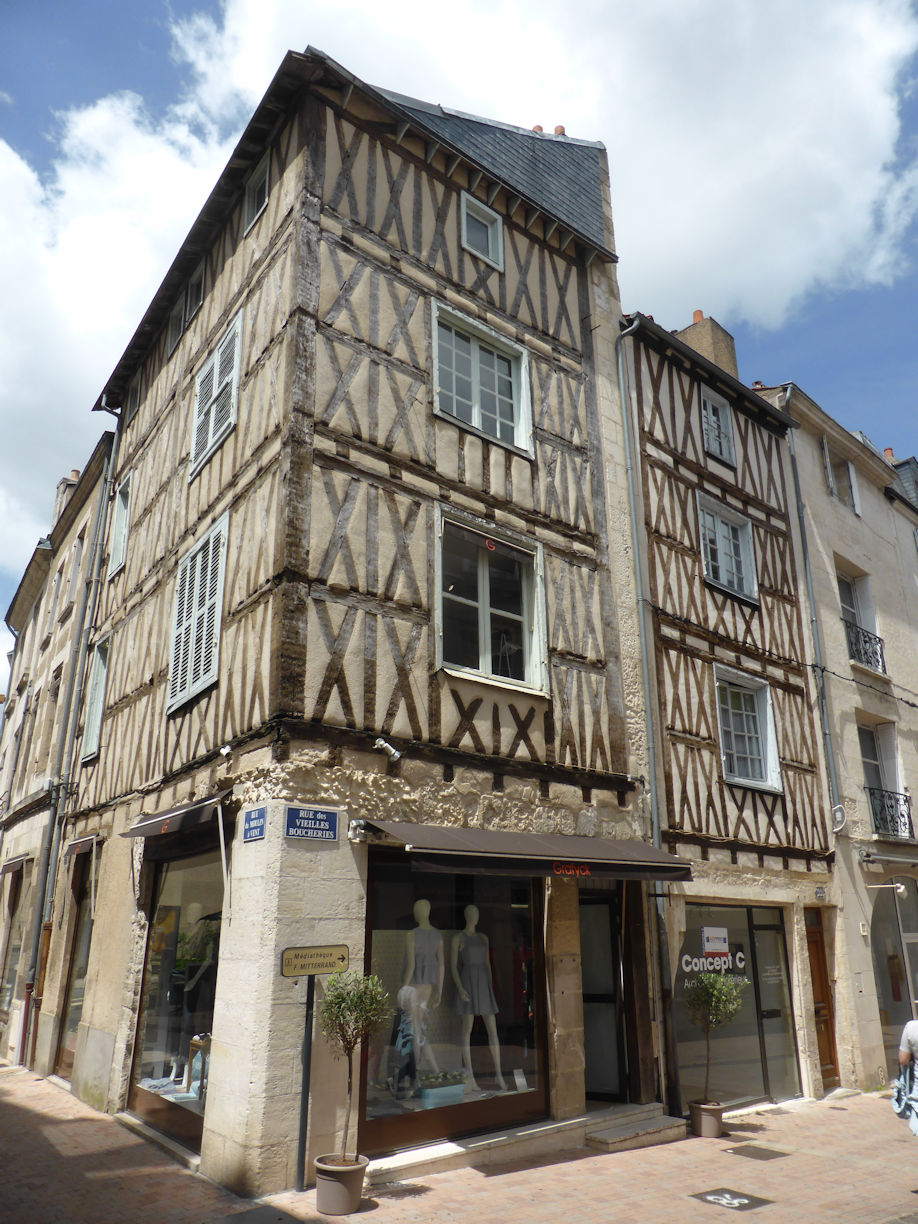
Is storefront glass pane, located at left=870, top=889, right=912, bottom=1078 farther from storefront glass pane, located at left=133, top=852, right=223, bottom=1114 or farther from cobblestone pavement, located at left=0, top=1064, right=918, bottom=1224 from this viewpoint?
storefront glass pane, located at left=133, top=852, right=223, bottom=1114

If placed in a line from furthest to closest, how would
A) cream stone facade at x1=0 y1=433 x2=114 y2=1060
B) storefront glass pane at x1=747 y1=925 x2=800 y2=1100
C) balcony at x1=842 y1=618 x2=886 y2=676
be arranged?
balcony at x1=842 y1=618 x2=886 y2=676 → cream stone facade at x1=0 y1=433 x2=114 y2=1060 → storefront glass pane at x1=747 y1=925 x2=800 y2=1100

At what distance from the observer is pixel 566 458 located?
8961 mm

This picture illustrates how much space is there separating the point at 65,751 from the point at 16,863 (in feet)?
8.09

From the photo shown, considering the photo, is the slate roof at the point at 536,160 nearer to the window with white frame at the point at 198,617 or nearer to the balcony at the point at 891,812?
the window with white frame at the point at 198,617

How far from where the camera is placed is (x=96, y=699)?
1107 centimetres

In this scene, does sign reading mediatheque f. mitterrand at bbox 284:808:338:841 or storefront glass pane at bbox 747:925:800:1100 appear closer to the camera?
sign reading mediatheque f. mitterrand at bbox 284:808:338:841

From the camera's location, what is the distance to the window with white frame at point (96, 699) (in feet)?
34.7

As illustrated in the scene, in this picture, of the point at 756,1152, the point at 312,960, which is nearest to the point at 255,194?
the point at 312,960

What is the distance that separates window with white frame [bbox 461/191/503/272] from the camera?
8.88 m

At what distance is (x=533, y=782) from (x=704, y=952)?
3.07 metres

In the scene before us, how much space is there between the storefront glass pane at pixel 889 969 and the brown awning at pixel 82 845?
29.8 feet

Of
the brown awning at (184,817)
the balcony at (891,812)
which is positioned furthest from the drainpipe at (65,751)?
the balcony at (891,812)

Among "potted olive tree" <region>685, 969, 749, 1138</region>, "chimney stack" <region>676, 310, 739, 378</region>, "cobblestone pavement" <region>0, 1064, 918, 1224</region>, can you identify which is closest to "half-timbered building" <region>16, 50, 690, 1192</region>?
"cobblestone pavement" <region>0, 1064, 918, 1224</region>

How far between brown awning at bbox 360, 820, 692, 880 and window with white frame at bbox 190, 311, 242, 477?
4012mm
